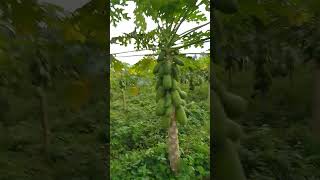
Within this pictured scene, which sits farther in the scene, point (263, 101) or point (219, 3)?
point (263, 101)

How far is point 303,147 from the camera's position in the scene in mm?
3729

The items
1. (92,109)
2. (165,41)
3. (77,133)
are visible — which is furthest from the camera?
(92,109)

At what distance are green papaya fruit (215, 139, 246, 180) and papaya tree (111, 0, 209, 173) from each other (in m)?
1.37

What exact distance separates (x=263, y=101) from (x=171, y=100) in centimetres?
226

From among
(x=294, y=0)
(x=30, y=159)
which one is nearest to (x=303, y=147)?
(x=30, y=159)

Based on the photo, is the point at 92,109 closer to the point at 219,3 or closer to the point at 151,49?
the point at 151,49

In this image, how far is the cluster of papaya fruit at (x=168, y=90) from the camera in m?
3.01

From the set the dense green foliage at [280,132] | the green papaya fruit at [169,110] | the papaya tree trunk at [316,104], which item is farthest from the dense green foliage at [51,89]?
the papaya tree trunk at [316,104]

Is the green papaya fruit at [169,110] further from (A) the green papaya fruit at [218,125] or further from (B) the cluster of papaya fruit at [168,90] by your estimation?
(A) the green papaya fruit at [218,125]

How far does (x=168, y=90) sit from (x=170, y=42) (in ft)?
1.53

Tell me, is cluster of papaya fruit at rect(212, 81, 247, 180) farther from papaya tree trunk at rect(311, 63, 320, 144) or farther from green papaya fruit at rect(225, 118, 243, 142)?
papaya tree trunk at rect(311, 63, 320, 144)

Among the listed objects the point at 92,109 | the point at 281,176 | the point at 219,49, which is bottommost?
the point at 281,176

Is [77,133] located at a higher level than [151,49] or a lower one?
lower

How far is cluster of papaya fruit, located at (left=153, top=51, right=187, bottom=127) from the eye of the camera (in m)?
3.01
